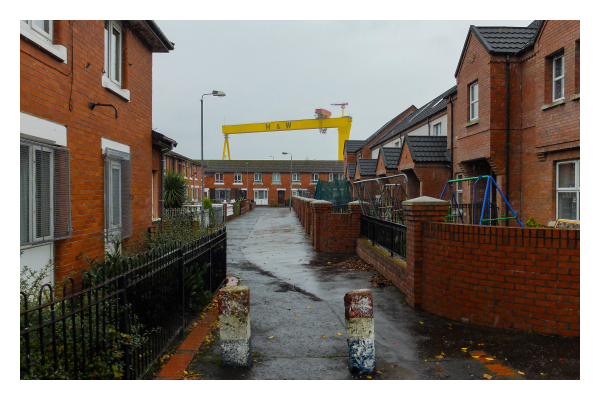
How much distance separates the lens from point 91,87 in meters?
6.94

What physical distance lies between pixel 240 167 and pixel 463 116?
5577 cm

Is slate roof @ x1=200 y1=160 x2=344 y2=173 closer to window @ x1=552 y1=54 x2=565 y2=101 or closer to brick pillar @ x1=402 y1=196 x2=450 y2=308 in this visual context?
window @ x1=552 y1=54 x2=565 y2=101

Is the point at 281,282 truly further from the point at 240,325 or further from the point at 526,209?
the point at 526,209

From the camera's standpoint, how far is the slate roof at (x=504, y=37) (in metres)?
13.0

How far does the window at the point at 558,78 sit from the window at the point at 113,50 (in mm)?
10014

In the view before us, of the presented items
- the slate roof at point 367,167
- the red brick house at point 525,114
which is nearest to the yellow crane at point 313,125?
the slate roof at point 367,167

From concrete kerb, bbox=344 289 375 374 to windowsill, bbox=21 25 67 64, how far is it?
460 centimetres

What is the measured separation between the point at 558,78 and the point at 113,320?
1146 centimetres

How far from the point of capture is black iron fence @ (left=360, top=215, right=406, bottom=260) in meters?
8.29

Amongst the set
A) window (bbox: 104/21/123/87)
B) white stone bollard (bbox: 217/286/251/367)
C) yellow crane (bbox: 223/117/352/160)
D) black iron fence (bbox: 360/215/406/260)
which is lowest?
white stone bollard (bbox: 217/286/251/367)

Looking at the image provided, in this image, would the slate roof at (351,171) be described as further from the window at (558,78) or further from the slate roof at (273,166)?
the slate roof at (273,166)

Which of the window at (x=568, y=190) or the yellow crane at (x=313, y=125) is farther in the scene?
the yellow crane at (x=313, y=125)

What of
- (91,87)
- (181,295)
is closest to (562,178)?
(181,295)

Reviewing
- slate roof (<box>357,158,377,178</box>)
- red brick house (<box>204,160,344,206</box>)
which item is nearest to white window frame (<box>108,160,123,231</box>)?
slate roof (<box>357,158,377,178</box>)
